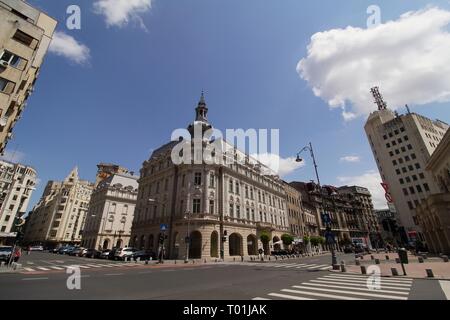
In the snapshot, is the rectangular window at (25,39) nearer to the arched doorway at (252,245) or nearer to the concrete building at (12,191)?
the arched doorway at (252,245)

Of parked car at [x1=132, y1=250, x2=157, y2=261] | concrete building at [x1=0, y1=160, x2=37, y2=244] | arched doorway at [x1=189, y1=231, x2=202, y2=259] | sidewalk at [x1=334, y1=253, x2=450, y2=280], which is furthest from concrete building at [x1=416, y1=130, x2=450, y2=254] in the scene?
concrete building at [x1=0, y1=160, x2=37, y2=244]

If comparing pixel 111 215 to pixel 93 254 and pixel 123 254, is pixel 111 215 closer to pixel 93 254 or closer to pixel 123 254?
pixel 93 254

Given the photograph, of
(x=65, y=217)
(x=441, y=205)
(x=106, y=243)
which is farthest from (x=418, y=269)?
(x=65, y=217)

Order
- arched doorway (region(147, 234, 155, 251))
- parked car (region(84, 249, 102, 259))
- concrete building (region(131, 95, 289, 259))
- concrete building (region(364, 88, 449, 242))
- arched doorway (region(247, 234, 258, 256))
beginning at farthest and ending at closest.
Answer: concrete building (region(364, 88, 449, 242)) < arched doorway (region(247, 234, 258, 256)) < arched doorway (region(147, 234, 155, 251)) < parked car (region(84, 249, 102, 259)) < concrete building (region(131, 95, 289, 259))

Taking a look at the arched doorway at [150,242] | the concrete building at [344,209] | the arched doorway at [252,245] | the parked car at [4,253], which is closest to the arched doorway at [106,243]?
the arched doorway at [150,242]

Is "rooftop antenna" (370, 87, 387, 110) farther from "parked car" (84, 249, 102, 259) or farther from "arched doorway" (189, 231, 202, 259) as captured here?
"parked car" (84, 249, 102, 259)

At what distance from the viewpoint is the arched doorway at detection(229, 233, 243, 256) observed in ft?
136

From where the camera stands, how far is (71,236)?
8625 cm

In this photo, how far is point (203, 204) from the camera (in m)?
38.3

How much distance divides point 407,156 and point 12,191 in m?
125

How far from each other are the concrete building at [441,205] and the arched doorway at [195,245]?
106 feet

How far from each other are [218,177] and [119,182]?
1473 inches
